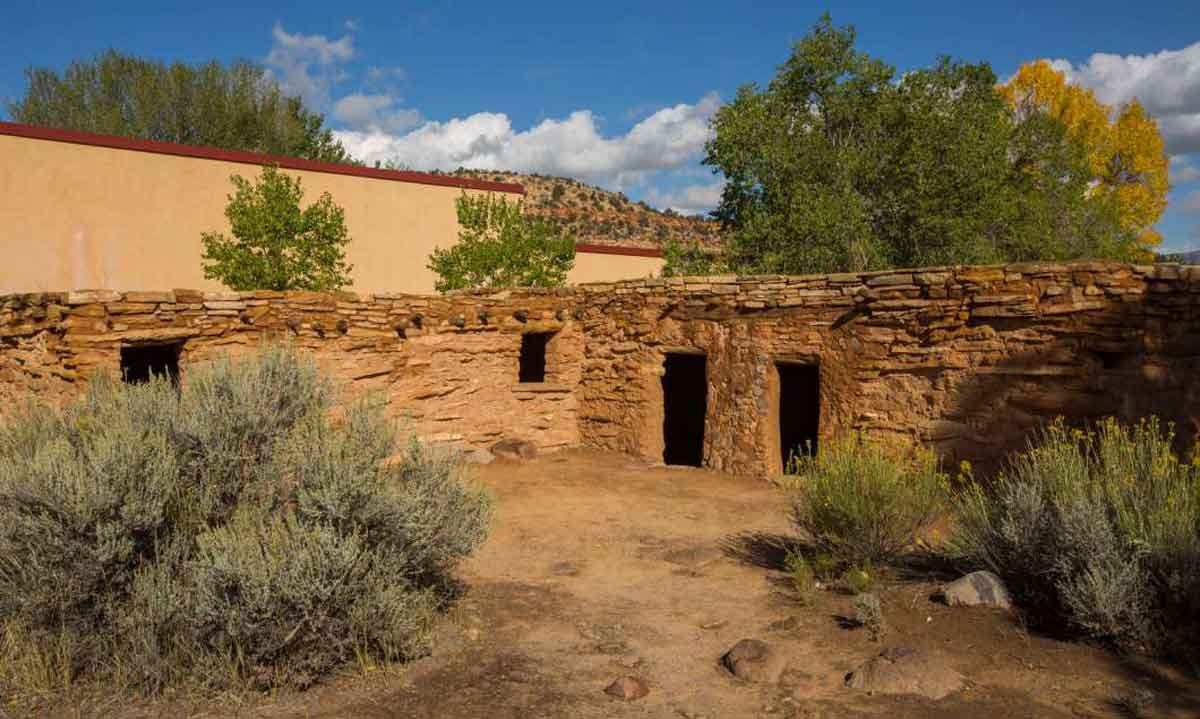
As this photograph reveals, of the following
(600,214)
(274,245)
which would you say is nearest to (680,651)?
(274,245)

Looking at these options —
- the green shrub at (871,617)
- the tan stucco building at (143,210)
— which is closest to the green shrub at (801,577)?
the green shrub at (871,617)

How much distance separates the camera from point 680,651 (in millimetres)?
5535

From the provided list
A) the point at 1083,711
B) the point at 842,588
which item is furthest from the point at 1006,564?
the point at 1083,711

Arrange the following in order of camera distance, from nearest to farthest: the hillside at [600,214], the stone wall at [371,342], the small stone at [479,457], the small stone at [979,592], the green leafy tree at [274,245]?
the small stone at [979,592] → the stone wall at [371,342] → the small stone at [479,457] → the green leafy tree at [274,245] → the hillside at [600,214]

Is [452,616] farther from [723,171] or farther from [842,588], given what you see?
[723,171]

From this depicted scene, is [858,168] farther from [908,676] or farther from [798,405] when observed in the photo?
[908,676]

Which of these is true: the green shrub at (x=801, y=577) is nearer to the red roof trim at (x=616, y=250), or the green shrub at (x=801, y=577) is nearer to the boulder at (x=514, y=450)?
the boulder at (x=514, y=450)

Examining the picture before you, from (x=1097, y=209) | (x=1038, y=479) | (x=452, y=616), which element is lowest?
(x=452, y=616)

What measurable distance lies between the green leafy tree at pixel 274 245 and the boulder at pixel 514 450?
18.2 feet

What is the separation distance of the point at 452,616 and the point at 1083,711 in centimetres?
384

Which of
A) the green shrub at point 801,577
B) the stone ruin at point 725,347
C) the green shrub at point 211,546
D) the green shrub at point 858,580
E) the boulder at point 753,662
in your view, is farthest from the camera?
the stone ruin at point 725,347

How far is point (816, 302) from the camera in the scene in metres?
10.8

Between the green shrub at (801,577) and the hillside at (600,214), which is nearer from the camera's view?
the green shrub at (801,577)

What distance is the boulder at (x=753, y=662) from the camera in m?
4.99
